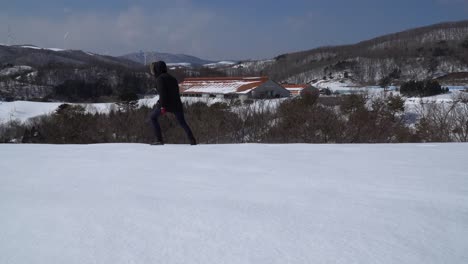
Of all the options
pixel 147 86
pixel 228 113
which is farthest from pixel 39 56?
pixel 228 113

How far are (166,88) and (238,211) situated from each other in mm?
3440

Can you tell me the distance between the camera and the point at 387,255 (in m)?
1.34

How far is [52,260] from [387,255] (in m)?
1.32

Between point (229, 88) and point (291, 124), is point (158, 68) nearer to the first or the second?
point (291, 124)

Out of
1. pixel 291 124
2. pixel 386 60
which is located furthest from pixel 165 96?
pixel 386 60

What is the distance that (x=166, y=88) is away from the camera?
4926 millimetres

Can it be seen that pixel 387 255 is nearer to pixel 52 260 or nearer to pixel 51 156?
pixel 52 260

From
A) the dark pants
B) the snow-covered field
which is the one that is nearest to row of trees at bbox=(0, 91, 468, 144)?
the dark pants

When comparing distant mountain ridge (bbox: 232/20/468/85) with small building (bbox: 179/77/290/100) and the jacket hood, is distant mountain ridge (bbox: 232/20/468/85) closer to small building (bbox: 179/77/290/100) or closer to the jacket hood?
small building (bbox: 179/77/290/100)

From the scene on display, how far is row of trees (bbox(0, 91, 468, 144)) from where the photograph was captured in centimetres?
826

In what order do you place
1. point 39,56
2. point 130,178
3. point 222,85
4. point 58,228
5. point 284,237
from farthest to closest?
point 39,56 → point 222,85 → point 130,178 → point 58,228 → point 284,237

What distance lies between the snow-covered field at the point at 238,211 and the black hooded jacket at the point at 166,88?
6.30ft

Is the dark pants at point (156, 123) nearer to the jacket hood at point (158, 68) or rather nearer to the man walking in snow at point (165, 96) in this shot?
the man walking in snow at point (165, 96)

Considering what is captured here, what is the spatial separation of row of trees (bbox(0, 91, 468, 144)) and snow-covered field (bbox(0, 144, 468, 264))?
5.30 meters
